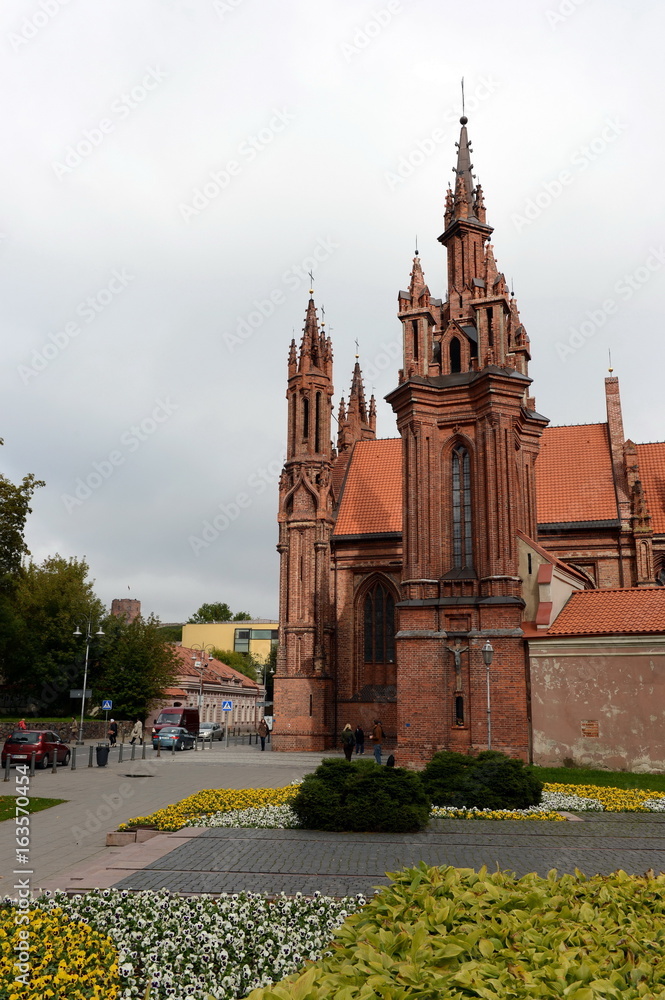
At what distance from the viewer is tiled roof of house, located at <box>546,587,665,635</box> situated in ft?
81.9

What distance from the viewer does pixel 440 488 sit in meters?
28.7

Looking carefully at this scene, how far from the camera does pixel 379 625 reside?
Result: 38281 mm

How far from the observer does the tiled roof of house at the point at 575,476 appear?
3803 centimetres

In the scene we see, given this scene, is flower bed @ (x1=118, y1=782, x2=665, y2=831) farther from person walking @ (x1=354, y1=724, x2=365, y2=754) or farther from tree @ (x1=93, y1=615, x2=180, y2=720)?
tree @ (x1=93, y1=615, x2=180, y2=720)

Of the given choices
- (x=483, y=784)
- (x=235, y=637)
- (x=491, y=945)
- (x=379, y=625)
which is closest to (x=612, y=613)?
(x=483, y=784)

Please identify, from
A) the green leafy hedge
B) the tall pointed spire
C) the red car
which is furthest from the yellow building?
the green leafy hedge

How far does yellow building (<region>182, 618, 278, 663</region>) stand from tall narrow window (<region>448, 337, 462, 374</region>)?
3397 inches

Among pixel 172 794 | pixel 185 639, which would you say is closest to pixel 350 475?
pixel 172 794

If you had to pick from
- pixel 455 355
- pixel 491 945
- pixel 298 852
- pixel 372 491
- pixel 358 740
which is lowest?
pixel 298 852

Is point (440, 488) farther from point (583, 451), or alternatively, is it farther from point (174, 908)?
point (174, 908)

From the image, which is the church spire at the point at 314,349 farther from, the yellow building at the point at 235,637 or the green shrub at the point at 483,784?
the yellow building at the point at 235,637

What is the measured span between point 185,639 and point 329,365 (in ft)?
254

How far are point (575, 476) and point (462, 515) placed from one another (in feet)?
43.9

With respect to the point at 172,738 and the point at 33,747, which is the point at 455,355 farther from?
the point at 172,738
